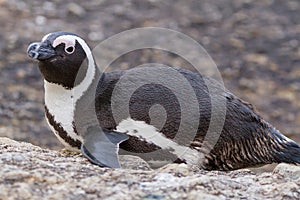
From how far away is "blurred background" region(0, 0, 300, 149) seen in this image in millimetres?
7961

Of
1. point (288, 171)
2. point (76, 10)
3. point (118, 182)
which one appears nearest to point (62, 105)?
point (118, 182)

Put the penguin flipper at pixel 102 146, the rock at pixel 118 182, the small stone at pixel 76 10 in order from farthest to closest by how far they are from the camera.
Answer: the small stone at pixel 76 10 < the penguin flipper at pixel 102 146 < the rock at pixel 118 182

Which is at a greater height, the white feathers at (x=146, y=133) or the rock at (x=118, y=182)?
the white feathers at (x=146, y=133)

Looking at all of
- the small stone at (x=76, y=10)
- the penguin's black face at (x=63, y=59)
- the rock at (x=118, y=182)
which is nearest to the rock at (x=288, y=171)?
the rock at (x=118, y=182)

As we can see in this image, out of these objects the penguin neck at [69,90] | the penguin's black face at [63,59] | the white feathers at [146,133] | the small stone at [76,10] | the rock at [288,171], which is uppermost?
the small stone at [76,10]

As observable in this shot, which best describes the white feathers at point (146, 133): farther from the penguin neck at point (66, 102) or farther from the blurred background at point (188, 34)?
the blurred background at point (188, 34)

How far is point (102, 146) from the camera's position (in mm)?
3715

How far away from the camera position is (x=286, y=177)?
12.6ft

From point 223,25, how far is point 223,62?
36.9 inches

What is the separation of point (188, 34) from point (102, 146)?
592 cm

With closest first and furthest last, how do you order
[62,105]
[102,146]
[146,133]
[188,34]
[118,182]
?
[118,182] → [102,146] → [146,133] → [62,105] → [188,34]

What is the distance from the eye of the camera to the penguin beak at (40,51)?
3.88 meters

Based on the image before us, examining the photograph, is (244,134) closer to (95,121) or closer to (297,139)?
(95,121)

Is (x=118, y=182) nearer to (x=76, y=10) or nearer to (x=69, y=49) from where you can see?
(x=69, y=49)
